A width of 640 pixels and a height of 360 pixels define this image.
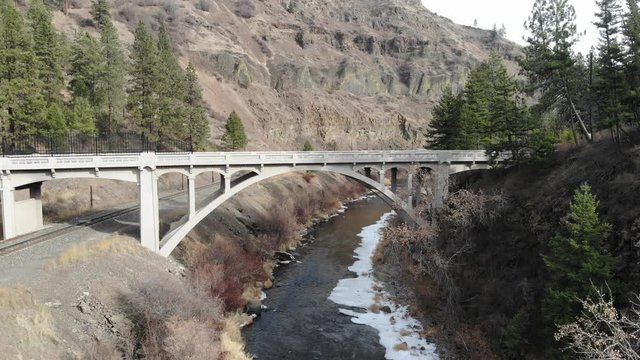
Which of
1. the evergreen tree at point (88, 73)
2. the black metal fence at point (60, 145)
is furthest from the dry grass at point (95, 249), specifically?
the evergreen tree at point (88, 73)

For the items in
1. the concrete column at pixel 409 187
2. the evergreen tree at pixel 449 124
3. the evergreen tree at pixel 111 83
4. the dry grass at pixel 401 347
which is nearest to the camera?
the dry grass at pixel 401 347

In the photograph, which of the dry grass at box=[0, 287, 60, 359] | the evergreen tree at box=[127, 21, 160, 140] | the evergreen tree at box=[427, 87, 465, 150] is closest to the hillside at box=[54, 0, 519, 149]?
the evergreen tree at box=[127, 21, 160, 140]

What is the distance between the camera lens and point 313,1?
17262 centimetres

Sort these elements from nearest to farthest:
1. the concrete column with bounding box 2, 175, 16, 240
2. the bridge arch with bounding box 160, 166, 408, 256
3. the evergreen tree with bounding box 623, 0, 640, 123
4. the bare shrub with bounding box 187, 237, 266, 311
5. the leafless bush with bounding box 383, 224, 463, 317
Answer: the evergreen tree with bounding box 623, 0, 640, 123, the concrete column with bounding box 2, 175, 16, 240, the bare shrub with bounding box 187, 237, 266, 311, the leafless bush with bounding box 383, 224, 463, 317, the bridge arch with bounding box 160, 166, 408, 256

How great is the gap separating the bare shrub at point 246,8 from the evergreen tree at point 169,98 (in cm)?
7973

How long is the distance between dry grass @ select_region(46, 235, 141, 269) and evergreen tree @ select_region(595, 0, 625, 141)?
94.7ft

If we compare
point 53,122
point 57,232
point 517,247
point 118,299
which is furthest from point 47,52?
point 517,247

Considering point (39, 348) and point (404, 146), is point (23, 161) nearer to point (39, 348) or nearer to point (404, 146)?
point (39, 348)

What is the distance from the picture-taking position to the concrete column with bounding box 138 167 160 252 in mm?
26828

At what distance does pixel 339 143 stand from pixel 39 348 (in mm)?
91968

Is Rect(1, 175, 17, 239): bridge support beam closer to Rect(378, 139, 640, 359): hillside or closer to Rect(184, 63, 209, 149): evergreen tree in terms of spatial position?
Rect(378, 139, 640, 359): hillside

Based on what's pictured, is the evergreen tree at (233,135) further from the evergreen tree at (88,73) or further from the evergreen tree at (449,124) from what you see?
the evergreen tree at (449,124)

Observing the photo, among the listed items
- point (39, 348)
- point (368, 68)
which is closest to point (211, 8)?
point (368, 68)

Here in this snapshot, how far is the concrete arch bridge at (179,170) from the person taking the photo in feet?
84.7
